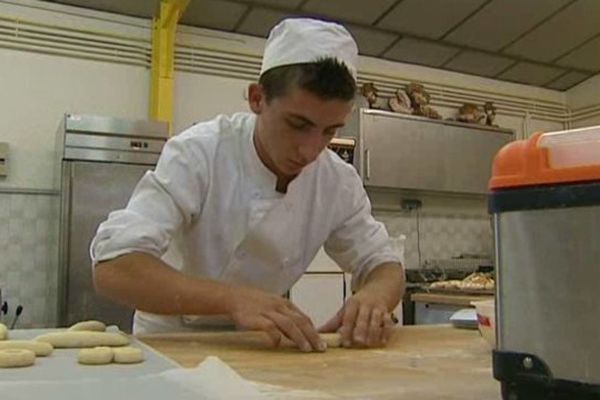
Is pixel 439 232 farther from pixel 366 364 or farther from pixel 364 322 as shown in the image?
pixel 366 364

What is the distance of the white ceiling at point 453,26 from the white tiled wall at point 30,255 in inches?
45.2

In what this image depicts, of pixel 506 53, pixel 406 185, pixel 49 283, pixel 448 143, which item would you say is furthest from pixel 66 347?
pixel 506 53

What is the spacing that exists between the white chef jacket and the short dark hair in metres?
0.25

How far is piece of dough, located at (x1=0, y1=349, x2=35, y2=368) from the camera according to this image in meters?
0.89

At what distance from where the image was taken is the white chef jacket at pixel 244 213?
1.43 m

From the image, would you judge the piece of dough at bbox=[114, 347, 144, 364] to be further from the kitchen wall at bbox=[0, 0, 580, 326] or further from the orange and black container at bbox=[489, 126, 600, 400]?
the kitchen wall at bbox=[0, 0, 580, 326]

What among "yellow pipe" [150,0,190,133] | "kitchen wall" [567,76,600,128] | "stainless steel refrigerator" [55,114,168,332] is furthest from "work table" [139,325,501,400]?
"kitchen wall" [567,76,600,128]

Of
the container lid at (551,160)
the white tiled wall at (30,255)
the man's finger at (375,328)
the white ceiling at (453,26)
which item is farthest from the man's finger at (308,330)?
the white ceiling at (453,26)

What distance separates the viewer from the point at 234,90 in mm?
4082

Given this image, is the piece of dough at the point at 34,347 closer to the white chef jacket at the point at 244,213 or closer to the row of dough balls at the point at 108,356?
the row of dough balls at the point at 108,356

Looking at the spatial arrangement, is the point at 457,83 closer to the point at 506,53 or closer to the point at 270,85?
the point at 506,53

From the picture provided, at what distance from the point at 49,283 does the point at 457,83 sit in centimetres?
313

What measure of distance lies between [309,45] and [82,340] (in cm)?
71

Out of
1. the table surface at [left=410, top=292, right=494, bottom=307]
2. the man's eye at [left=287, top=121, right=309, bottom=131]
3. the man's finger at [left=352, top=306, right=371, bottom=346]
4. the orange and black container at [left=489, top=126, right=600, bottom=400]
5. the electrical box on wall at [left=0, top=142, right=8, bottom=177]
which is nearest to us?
the orange and black container at [left=489, top=126, right=600, bottom=400]
